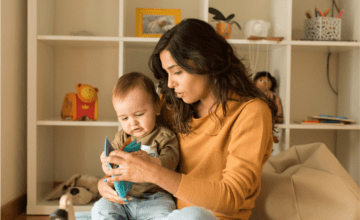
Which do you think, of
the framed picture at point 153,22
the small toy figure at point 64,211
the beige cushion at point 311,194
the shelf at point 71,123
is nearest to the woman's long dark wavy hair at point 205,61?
the beige cushion at point 311,194

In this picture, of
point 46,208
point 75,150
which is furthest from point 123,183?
point 75,150

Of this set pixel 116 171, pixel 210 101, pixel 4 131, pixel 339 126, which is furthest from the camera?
pixel 339 126

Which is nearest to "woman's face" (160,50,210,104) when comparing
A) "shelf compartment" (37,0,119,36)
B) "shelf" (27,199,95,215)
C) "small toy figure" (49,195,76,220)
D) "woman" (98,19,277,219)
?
"woman" (98,19,277,219)

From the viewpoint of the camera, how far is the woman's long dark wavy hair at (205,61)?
3.43ft

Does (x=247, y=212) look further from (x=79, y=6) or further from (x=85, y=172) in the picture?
(x=79, y=6)

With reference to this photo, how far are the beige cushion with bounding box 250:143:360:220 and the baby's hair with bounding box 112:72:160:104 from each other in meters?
0.61

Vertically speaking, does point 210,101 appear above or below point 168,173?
above

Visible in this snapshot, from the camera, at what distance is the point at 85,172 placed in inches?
88.7

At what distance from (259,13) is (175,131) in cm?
134

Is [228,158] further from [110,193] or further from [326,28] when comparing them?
[326,28]

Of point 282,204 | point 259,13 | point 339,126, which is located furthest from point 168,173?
point 259,13

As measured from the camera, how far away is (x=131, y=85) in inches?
46.4

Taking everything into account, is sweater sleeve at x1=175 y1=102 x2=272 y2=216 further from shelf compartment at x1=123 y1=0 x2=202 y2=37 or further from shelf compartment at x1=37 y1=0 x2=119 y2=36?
shelf compartment at x1=37 y1=0 x2=119 y2=36

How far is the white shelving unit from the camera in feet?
6.61
